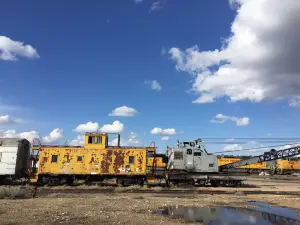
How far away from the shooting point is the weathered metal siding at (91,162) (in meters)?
28.0

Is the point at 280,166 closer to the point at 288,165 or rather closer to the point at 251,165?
the point at 288,165

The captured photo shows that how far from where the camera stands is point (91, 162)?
28188 millimetres

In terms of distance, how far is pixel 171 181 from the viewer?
30078mm

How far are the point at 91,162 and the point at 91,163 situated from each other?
0.31 feet

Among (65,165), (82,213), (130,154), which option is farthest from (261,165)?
(82,213)

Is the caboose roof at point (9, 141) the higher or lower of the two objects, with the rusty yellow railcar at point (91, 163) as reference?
higher

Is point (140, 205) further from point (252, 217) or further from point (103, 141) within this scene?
point (103, 141)

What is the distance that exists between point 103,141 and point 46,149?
17.5ft

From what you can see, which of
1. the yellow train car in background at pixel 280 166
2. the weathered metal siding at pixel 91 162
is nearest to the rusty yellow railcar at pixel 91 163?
the weathered metal siding at pixel 91 162

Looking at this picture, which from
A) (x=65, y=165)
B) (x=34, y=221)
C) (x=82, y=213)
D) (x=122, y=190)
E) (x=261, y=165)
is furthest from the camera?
(x=261, y=165)

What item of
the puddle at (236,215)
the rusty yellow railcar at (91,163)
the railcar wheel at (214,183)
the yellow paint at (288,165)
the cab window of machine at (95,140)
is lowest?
the puddle at (236,215)

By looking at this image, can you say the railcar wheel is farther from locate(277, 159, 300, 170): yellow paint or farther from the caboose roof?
locate(277, 159, 300, 170): yellow paint

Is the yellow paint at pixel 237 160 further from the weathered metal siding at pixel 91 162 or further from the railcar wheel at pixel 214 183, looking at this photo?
the weathered metal siding at pixel 91 162

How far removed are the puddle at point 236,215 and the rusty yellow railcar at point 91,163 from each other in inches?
528
